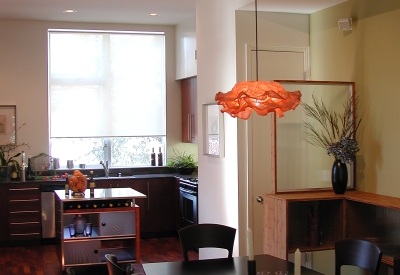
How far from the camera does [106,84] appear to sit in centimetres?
863

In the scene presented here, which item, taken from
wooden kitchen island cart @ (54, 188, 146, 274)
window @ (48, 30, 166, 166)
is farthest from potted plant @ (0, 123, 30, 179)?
wooden kitchen island cart @ (54, 188, 146, 274)

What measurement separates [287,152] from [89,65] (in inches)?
179

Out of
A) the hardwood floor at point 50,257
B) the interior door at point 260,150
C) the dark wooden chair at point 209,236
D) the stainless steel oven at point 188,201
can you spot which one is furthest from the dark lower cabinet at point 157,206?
the dark wooden chair at point 209,236

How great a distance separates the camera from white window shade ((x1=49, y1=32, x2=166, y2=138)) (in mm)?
8461

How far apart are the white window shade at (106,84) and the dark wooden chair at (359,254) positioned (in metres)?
5.56

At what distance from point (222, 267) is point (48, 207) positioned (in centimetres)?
503

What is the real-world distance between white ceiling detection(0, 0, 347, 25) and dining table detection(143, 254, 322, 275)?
4283 millimetres

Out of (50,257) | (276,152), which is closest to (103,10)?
(50,257)

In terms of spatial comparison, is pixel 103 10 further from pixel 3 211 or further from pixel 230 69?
pixel 3 211

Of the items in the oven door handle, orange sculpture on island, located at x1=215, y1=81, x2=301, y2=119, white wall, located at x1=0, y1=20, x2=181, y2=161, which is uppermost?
white wall, located at x1=0, y1=20, x2=181, y2=161

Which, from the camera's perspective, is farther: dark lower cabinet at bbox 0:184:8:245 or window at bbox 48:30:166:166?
window at bbox 48:30:166:166

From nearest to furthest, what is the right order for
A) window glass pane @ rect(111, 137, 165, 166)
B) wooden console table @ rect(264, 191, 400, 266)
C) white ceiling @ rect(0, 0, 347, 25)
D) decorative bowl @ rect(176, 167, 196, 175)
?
wooden console table @ rect(264, 191, 400, 266)
white ceiling @ rect(0, 0, 347, 25)
decorative bowl @ rect(176, 167, 196, 175)
window glass pane @ rect(111, 137, 165, 166)

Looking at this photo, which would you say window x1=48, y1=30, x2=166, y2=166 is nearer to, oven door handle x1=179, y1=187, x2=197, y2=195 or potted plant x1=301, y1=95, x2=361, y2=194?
oven door handle x1=179, y1=187, x2=197, y2=195

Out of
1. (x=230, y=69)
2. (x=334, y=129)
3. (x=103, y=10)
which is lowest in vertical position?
(x=334, y=129)
